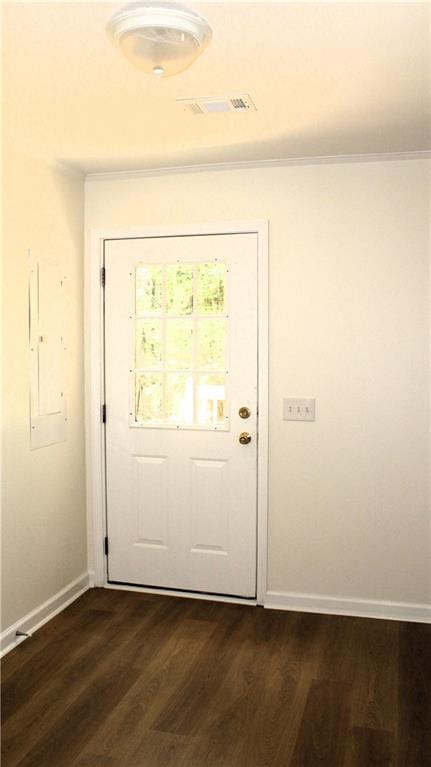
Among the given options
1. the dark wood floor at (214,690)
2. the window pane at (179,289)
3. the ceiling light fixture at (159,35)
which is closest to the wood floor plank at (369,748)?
the dark wood floor at (214,690)

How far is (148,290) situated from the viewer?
381 cm

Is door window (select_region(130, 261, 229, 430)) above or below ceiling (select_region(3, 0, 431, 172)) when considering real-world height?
below

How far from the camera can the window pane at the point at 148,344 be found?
3797 millimetres

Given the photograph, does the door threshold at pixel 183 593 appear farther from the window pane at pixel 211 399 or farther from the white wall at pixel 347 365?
the window pane at pixel 211 399

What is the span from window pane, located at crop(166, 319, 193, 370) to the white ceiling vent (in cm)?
125

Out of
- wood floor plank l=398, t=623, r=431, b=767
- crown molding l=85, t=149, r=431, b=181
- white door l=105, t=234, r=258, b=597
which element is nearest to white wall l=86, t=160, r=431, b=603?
crown molding l=85, t=149, r=431, b=181

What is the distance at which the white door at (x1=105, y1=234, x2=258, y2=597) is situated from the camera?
369 cm

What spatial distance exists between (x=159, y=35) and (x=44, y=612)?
2.77m

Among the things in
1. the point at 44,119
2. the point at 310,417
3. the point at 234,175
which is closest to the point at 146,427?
the point at 310,417

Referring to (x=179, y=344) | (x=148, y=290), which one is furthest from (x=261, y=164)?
(x=179, y=344)

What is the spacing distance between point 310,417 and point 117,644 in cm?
150

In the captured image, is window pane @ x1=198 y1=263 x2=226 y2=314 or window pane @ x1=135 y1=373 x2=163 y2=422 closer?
window pane @ x1=198 y1=263 x2=226 y2=314

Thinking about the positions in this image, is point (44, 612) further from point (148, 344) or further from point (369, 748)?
point (369, 748)

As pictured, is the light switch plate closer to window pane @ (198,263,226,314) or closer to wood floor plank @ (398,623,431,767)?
window pane @ (198,263,226,314)
